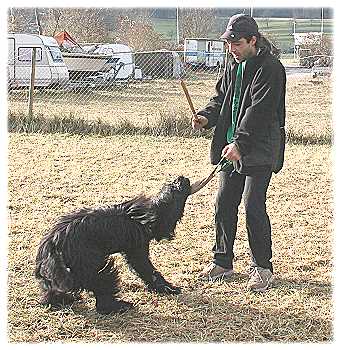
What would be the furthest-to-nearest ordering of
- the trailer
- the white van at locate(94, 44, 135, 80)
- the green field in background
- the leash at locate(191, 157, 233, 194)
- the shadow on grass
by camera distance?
the white van at locate(94, 44, 135, 80)
the trailer
the green field in background
the shadow on grass
the leash at locate(191, 157, 233, 194)

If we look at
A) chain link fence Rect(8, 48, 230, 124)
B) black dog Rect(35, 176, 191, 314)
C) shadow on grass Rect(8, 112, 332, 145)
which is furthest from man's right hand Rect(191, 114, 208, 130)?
chain link fence Rect(8, 48, 230, 124)

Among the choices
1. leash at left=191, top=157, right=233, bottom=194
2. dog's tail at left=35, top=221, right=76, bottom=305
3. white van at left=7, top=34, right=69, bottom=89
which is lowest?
dog's tail at left=35, top=221, right=76, bottom=305

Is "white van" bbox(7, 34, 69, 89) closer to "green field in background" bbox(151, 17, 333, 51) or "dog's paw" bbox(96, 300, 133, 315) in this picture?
"green field in background" bbox(151, 17, 333, 51)

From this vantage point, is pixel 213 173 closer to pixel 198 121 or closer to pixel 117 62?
pixel 198 121

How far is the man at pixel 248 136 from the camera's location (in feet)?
11.9

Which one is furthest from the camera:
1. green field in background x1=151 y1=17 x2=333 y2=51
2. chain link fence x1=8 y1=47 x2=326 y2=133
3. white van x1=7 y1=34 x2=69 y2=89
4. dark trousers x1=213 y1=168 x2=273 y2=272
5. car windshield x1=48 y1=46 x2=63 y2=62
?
car windshield x1=48 y1=46 x2=63 y2=62

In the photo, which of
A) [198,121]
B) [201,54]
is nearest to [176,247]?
[198,121]

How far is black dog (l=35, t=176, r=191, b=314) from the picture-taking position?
10.9ft

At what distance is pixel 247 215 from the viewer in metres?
3.82

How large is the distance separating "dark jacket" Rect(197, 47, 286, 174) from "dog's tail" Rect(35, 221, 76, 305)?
4.02ft

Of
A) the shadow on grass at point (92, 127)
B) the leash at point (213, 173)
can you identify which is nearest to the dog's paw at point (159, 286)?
the leash at point (213, 173)

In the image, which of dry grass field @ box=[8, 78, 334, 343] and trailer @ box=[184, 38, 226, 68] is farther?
trailer @ box=[184, 38, 226, 68]

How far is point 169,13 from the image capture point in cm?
1088

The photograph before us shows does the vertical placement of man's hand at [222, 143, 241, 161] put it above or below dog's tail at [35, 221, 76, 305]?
above
